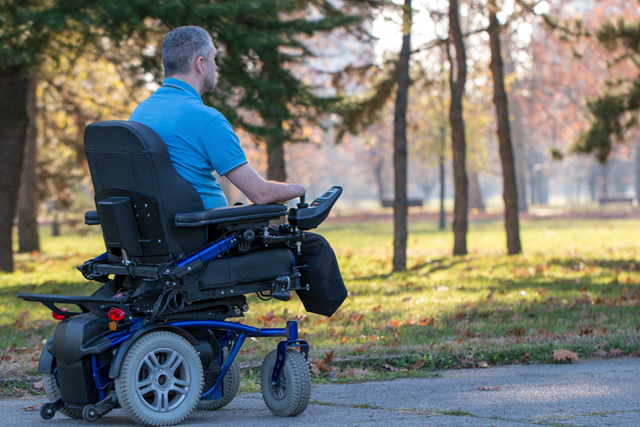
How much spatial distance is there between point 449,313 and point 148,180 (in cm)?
461

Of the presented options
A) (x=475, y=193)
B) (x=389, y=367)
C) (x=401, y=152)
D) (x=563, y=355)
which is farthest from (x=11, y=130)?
(x=475, y=193)

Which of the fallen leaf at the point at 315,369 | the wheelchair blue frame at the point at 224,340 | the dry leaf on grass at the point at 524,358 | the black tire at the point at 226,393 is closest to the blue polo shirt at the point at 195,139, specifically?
the wheelchair blue frame at the point at 224,340

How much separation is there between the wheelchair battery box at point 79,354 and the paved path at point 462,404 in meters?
0.26

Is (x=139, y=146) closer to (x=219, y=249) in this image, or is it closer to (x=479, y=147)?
(x=219, y=249)

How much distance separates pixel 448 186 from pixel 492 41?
355 ft

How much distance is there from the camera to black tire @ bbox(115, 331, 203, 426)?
10.4ft

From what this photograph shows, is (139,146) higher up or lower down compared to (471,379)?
higher up

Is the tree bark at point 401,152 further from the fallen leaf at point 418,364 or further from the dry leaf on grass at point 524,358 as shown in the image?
the fallen leaf at point 418,364

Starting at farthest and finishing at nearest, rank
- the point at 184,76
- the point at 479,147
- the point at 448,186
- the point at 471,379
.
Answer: the point at 448,186 < the point at 479,147 < the point at 471,379 < the point at 184,76

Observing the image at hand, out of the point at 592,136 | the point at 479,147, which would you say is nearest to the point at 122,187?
the point at 592,136

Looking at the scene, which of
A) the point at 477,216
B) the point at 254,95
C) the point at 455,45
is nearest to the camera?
the point at 254,95

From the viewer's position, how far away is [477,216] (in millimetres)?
36594

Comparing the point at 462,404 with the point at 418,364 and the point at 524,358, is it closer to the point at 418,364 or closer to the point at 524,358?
the point at 418,364

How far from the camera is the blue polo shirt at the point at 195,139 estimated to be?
3348 millimetres
